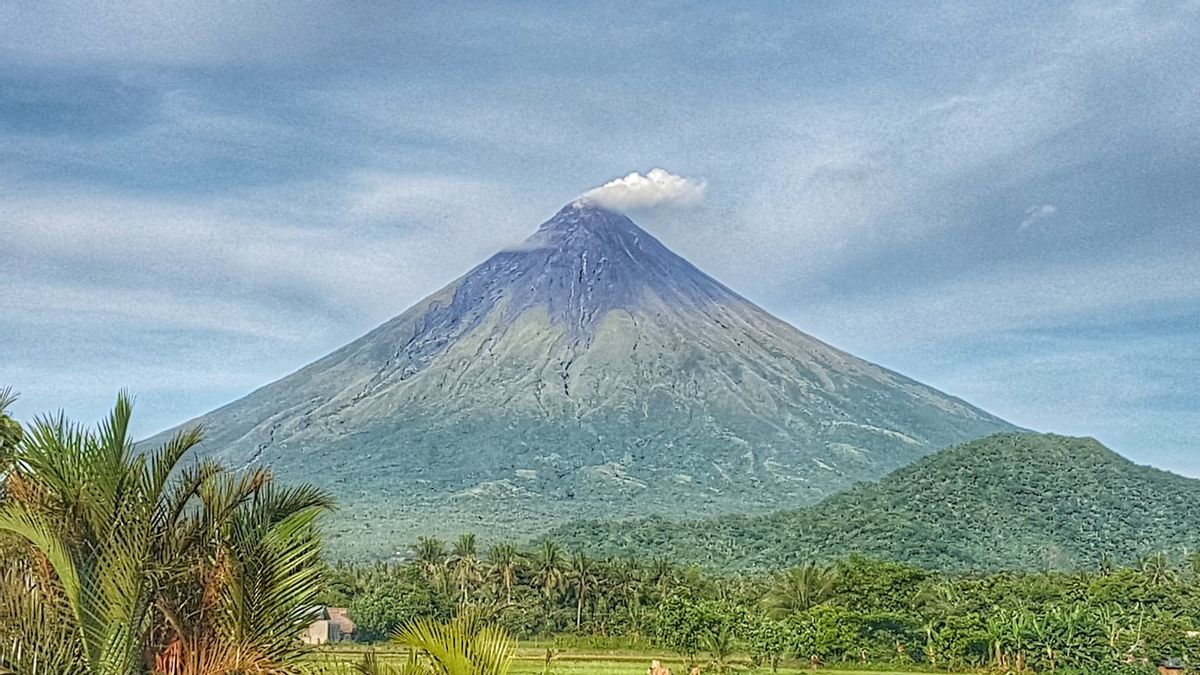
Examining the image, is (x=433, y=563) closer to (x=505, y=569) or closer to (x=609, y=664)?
(x=505, y=569)

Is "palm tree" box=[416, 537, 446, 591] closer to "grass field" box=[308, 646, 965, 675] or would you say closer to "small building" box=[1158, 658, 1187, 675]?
"grass field" box=[308, 646, 965, 675]

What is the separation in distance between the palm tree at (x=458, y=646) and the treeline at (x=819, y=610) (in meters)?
21.4

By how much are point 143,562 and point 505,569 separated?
4134cm

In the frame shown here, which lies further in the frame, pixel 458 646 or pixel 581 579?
pixel 581 579

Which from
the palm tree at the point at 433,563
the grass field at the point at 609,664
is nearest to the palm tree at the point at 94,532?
the grass field at the point at 609,664

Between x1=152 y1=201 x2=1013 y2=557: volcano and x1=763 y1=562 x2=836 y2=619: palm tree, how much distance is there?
53634 mm

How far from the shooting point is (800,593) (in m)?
39.0

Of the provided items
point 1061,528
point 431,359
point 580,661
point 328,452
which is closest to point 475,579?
point 580,661

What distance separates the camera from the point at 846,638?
33.0 m

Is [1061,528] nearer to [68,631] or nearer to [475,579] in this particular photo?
[475,579]

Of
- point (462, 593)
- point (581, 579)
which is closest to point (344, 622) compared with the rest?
point (462, 593)

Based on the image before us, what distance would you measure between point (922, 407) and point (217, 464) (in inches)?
5326

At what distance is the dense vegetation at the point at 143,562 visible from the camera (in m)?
4.36

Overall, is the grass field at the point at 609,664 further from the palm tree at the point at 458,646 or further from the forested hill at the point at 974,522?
the forested hill at the point at 974,522
